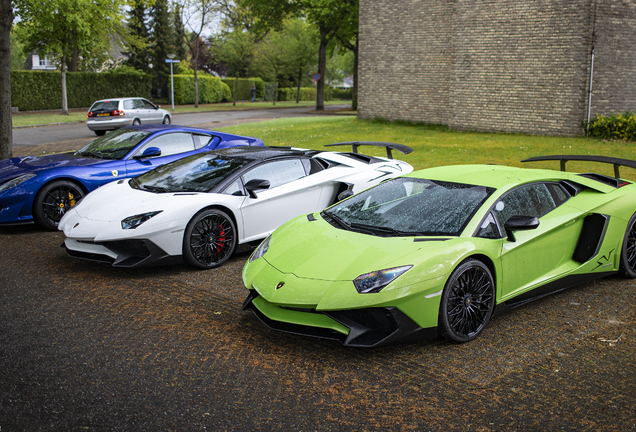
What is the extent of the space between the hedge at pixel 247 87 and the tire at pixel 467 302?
180ft

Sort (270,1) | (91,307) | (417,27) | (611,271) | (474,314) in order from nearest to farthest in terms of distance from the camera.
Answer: (474,314), (91,307), (611,271), (417,27), (270,1)

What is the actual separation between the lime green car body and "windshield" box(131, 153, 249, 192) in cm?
177

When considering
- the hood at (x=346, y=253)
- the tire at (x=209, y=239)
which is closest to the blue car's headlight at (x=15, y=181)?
the tire at (x=209, y=239)

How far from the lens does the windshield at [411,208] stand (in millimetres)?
4375

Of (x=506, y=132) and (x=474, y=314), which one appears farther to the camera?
(x=506, y=132)

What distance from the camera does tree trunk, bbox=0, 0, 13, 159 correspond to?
11.8 meters

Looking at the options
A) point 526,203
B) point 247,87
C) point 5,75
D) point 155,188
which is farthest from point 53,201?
point 247,87

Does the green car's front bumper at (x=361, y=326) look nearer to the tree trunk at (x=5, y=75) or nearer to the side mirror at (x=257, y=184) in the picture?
the side mirror at (x=257, y=184)

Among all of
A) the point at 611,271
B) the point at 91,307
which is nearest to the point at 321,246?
the point at 91,307

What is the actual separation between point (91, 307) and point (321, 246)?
2.21 m

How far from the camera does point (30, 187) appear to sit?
7637 millimetres

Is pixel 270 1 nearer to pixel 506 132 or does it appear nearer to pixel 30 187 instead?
pixel 506 132

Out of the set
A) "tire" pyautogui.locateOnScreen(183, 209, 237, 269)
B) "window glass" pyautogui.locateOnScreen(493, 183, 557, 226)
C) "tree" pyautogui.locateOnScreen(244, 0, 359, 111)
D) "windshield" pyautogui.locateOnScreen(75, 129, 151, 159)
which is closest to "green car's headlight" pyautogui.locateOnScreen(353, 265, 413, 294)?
"window glass" pyautogui.locateOnScreen(493, 183, 557, 226)

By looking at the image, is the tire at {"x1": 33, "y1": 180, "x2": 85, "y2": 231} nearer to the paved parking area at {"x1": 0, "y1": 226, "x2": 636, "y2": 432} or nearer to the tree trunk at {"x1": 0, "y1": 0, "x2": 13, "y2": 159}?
the paved parking area at {"x1": 0, "y1": 226, "x2": 636, "y2": 432}
